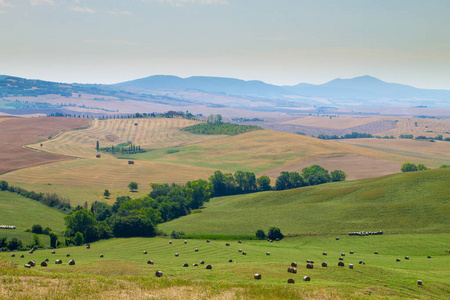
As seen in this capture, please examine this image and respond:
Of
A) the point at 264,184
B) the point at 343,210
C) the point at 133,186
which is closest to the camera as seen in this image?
the point at 343,210

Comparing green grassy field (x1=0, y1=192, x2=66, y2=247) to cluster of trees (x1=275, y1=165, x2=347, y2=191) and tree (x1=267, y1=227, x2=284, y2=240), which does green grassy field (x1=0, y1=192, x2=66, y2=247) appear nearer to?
tree (x1=267, y1=227, x2=284, y2=240)

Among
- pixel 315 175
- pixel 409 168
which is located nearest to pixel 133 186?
pixel 315 175

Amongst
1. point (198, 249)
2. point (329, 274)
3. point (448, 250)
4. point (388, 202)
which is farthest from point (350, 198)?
point (329, 274)

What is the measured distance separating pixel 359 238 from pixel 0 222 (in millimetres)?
86325

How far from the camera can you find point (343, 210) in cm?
11194

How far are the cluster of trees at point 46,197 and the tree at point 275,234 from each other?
6628 centimetres

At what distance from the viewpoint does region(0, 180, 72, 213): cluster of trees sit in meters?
134

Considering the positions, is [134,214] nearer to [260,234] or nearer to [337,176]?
[260,234]

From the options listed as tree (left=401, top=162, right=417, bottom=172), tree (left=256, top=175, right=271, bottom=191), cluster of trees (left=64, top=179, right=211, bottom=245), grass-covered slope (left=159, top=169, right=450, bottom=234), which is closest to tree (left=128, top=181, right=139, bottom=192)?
cluster of trees (left=64, top=179, right=211, bottom=245)

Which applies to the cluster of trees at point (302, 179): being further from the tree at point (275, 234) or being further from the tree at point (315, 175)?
the tree at point (275, 234)

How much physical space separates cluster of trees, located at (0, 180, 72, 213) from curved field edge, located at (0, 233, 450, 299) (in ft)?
186

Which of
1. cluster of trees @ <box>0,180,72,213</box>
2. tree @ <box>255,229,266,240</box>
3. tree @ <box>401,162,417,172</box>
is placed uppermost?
tree @ <box>401,162,417,172</box>

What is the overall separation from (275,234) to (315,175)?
277 feet

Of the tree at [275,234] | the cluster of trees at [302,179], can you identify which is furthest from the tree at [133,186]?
the tree at [275,234]
